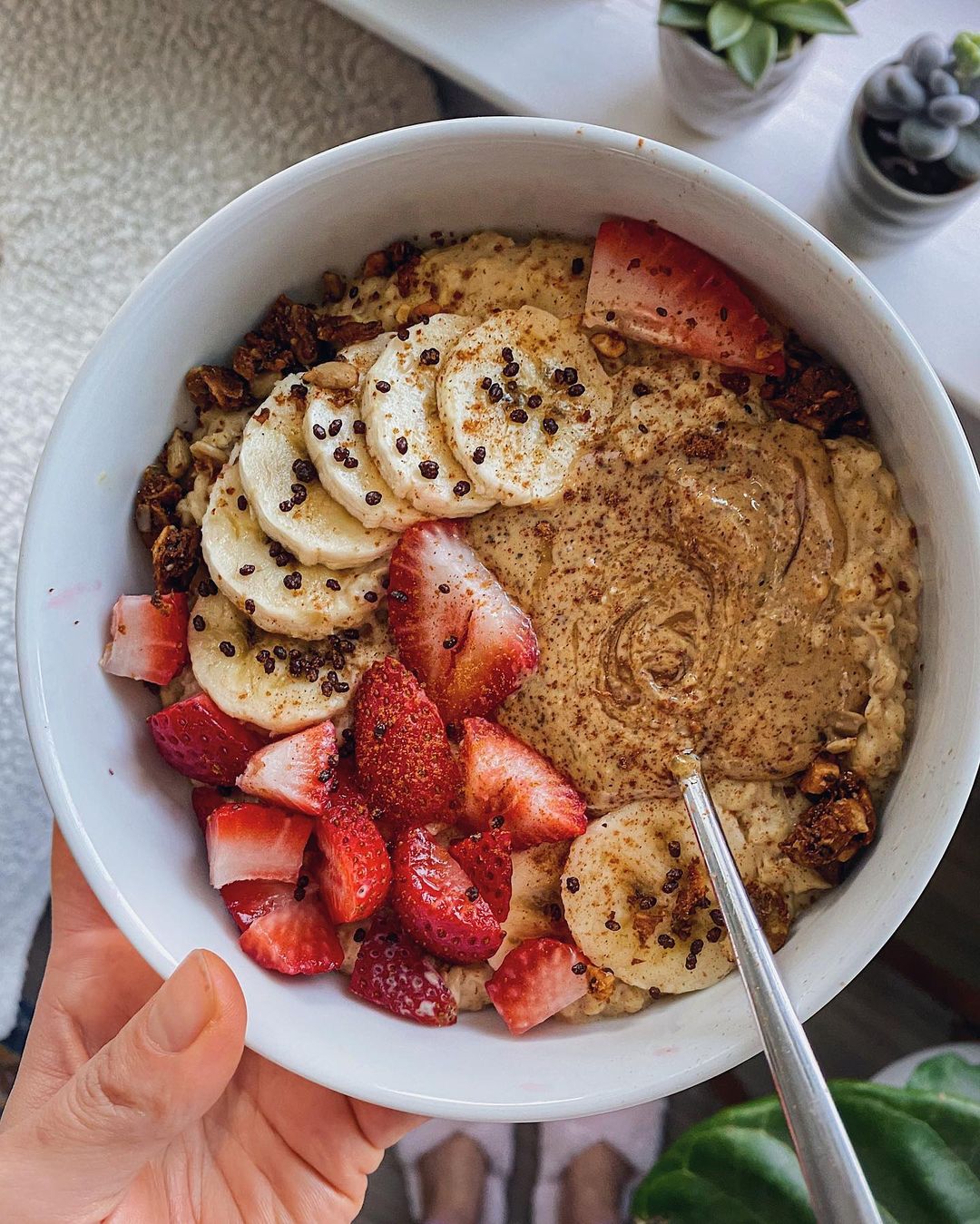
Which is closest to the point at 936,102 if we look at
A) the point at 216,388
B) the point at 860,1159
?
the point at 216,388

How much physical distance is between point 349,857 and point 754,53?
116 cm

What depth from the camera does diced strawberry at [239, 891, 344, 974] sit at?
4.94 ft

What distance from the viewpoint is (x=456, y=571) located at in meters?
1.54

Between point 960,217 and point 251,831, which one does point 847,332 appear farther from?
point 251,831

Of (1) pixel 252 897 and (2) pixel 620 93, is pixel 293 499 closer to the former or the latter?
(1) pixel 252 897

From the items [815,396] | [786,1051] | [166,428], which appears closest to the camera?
[786,1051]

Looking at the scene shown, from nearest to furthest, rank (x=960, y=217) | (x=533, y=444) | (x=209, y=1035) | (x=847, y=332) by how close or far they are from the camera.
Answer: (x=209, y=1035) → (x=847, y=332) → (x=533, y=444) → (x=960, y=217)

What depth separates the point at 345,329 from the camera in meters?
1.59

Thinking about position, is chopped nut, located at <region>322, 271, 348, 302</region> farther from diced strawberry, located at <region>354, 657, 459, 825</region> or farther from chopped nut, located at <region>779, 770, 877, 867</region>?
chopped nut, located at <region>779, 770, 877, 867</region>

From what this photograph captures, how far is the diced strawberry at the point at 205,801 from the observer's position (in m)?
1.59

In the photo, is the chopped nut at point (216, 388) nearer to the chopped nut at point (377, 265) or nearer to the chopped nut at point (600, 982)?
the chopped nut at point (377, 265)

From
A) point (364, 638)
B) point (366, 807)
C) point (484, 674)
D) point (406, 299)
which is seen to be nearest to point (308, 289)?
point (406, 299)

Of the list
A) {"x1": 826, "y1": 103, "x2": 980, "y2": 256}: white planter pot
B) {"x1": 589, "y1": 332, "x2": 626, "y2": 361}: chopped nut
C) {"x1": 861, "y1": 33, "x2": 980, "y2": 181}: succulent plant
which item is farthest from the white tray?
{"x1": 589, "y1": 332, "x2": 626, "y2": 361}: chopped nut

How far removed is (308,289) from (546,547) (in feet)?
1.69
